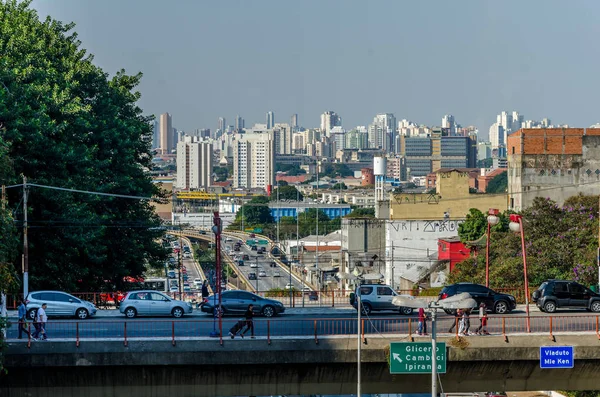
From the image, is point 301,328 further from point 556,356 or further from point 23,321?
point 23,321

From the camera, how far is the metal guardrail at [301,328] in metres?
31.0

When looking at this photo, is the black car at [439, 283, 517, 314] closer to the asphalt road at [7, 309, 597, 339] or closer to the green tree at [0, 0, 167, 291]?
the asphalt road at [7, 309, 597, 339]

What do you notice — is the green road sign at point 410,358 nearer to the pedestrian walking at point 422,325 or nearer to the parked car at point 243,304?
the pedestrian walking at point 422,325

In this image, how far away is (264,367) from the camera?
3008cm

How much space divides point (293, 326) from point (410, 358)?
5.48 meters

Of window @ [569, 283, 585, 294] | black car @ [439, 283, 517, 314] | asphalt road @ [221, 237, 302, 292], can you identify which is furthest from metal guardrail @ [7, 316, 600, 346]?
asphalt road @ [221, 237, 302, 292]

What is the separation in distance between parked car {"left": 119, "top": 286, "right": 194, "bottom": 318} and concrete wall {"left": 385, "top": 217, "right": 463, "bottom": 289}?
156ft

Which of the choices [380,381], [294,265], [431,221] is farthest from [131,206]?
[294,265]

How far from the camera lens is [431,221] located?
279ft

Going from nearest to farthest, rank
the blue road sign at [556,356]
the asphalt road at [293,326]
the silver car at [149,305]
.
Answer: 1. the blue road sign at [556,356]
2. the asphalt road at [293,326]
3. the silver car at [149,305]

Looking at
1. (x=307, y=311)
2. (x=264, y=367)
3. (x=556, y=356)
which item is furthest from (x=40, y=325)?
(x=556, y=356)

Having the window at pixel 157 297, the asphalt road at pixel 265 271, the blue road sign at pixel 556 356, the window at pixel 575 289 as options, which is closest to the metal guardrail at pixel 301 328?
the blue road sign at pixel 556 356

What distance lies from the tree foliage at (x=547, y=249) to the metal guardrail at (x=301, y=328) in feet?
54.1

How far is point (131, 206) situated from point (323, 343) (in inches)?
930
